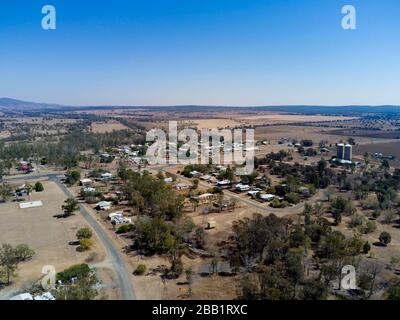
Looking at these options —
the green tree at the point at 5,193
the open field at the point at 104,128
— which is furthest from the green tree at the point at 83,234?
the open field at the point at 104,128

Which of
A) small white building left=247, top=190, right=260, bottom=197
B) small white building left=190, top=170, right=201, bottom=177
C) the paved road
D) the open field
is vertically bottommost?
the paved road

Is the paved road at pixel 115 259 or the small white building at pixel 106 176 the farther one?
the small white building at pixel 106 176

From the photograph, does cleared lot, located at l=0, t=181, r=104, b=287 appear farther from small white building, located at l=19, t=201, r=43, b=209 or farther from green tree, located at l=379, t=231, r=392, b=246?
green tree, located at l=379, t=231, r=392, b=246

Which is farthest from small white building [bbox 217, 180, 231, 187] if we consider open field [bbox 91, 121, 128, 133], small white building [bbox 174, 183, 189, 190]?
open field [bbox 91, 121, 128, 133]

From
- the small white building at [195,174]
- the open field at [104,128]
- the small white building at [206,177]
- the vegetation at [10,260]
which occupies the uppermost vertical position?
the open field at [104,128]

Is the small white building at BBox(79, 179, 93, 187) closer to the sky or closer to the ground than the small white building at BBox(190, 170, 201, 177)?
closer to the ground

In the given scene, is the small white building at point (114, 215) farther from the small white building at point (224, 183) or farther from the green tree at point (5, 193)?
the small white building at point (224, 183)

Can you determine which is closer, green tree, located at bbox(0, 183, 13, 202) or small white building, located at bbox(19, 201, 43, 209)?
small white building, located at bbox(19, 201, 43, 209)

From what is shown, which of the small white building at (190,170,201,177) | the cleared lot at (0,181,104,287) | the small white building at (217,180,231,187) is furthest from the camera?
the small white building at (190,170,201,177)
